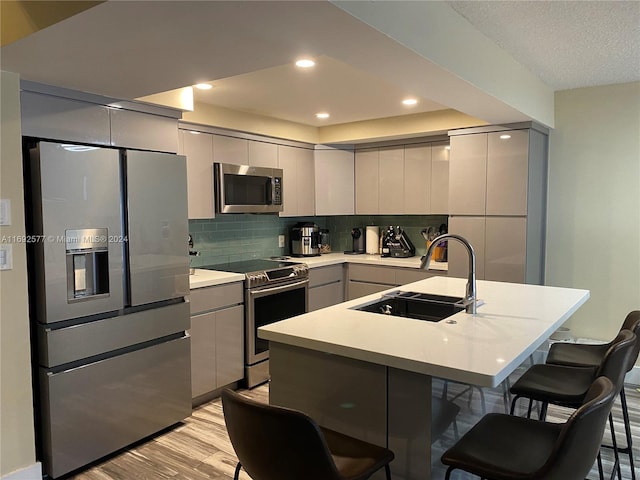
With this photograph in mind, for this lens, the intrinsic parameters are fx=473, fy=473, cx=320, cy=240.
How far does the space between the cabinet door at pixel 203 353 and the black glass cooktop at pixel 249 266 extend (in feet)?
1.89

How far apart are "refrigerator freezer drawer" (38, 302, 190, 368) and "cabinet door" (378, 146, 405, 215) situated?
252cm

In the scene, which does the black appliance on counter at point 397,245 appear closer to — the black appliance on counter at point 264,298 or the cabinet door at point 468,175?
the cabinet door at point 468,175

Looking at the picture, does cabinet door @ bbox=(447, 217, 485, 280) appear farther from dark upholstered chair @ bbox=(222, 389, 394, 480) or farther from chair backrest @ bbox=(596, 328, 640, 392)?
dark upholstered chair @ bbox=(222, 389, 394, 480)

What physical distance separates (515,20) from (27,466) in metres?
3.30

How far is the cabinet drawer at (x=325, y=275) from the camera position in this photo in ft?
14.5

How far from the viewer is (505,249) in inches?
150

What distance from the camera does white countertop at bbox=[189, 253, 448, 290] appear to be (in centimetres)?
339

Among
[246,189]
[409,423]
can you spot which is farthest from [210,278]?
[409,423]

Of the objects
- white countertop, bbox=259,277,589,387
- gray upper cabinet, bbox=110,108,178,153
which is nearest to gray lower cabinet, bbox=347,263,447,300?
white countertop, bbox=259,277,589,387

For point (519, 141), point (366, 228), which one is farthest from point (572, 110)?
point (366, 228)

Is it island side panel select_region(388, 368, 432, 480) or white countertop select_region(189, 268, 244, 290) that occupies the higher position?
white countertop select_region(189, 268, 244, 290)

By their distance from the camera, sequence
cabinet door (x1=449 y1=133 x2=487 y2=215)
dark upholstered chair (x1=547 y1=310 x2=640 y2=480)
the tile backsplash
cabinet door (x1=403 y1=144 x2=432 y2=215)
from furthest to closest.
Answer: cabinet door (x1=403 y1=144 x2=432 y2=215), the tile backsplash, cabinet door (x1=449 y1=133 x2=487 y2=215), dark upholstered chair (x1=547 y1=310 x2=640 y2=480)

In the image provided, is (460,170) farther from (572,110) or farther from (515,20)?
(515,20)

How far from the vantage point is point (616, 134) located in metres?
3.73
